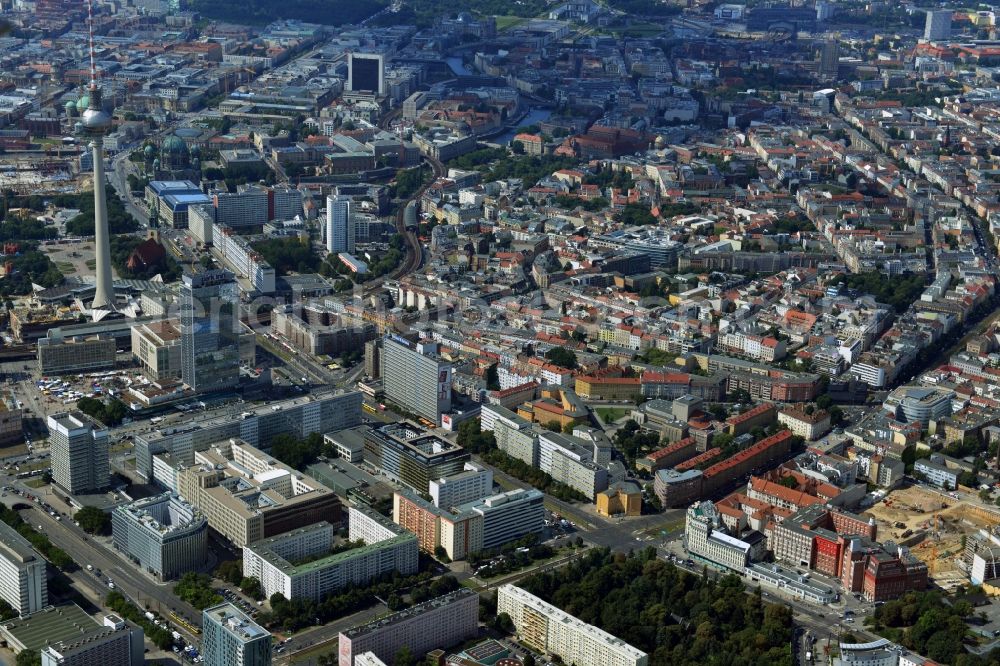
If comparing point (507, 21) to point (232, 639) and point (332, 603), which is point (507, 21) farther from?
point (232, 639)

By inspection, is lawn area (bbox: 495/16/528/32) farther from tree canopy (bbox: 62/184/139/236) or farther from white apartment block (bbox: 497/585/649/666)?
white apartment block (bbox: 497/585/649/666)

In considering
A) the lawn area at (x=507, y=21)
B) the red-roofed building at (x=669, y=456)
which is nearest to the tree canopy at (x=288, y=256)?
the red-roofed building at (x=669, y=456)

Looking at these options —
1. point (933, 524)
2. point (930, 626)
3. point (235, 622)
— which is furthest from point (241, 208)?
Answer: point (930, 626)

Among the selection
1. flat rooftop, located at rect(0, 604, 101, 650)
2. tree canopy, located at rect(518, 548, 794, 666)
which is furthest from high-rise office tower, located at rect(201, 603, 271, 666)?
tree canopy, located at rect(518, 548, 794, 666)

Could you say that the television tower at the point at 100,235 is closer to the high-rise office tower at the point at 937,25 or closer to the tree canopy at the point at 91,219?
the tree canopy at the point at 91,219

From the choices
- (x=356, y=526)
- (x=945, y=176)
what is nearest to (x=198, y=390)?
(x=356, y=526)
